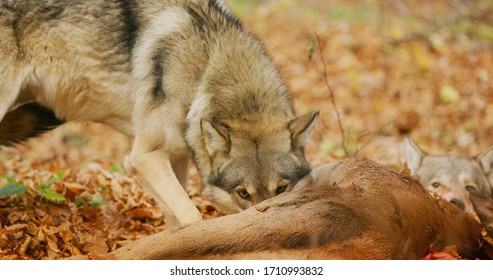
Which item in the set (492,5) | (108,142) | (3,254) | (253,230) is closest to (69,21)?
(3,254)

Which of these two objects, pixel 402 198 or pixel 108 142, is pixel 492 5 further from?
pixel 402 198

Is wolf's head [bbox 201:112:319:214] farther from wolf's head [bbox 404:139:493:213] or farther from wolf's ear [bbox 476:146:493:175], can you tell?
wolf's ear [bbox 476:146:493:175]

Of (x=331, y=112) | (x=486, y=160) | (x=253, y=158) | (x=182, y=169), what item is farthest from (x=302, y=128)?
(x=331, y=112)

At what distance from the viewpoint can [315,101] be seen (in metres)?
12.3

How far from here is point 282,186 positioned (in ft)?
16.5

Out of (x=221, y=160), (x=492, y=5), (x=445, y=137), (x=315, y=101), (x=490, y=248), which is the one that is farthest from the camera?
(x=492, y=5)

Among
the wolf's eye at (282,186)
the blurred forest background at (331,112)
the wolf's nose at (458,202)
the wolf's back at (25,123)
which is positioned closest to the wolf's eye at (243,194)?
the wolf's eye at (282,186)

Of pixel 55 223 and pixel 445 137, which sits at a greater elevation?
pixel 55 223

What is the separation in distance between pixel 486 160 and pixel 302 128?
7.61 ft

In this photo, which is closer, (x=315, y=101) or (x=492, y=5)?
(x=315, y=101)
